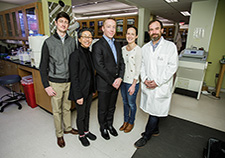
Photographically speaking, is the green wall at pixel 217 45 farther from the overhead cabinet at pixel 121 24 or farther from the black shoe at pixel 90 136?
the black shoe at pixel 90 136

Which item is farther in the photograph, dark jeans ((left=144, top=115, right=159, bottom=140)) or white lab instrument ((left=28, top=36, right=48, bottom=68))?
white lab instrument ((left=28, top=36, right=48, bottom=68))

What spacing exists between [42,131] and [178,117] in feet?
7.62

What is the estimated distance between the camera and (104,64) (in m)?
1.62

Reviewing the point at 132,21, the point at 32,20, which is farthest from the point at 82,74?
the point at 132,21

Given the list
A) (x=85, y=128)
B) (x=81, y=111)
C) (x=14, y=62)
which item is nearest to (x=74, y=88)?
(x=81, y=111)

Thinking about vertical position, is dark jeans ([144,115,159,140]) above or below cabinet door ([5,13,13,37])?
below

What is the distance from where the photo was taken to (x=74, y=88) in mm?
1543

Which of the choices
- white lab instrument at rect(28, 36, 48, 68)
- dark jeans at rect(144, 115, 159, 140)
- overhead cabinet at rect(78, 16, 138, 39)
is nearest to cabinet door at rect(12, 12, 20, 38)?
white lab instrument at rect(28, 36, 48, 68)

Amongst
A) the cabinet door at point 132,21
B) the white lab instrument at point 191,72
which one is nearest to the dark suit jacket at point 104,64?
the white lab instrument at point 191,72

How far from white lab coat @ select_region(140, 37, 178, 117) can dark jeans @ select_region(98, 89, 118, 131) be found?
1.46 ft

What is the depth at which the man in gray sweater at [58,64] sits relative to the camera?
5.07 feet

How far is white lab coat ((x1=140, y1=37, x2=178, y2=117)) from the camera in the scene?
1.56 meters

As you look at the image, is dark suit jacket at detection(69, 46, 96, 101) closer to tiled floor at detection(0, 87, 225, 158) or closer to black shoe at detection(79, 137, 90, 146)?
black shoe at detection(79, 137, 90, 146)

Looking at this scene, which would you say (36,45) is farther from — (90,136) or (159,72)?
(159,72)
